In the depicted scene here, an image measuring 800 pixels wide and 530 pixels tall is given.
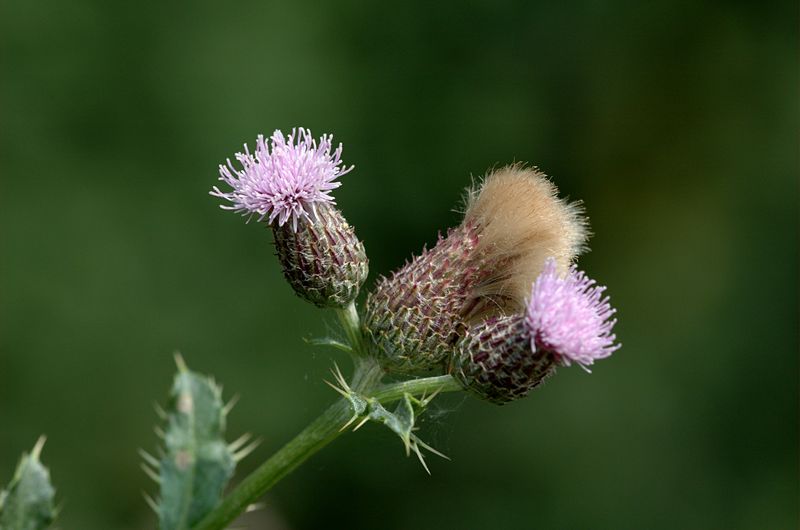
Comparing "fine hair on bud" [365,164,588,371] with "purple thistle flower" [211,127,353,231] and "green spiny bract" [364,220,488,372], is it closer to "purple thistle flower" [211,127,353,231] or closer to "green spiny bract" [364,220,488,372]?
"green spiny bract" [364,220,488,372]

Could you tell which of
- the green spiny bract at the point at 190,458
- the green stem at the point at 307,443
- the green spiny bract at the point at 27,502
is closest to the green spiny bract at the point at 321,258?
the green stem at the point at 307,443

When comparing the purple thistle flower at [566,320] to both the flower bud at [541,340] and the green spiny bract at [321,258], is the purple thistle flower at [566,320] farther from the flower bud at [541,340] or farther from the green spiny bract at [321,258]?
the green spiny bract at [321,258]

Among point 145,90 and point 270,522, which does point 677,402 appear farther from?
point 145,90

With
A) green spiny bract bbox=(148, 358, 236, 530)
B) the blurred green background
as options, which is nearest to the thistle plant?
green spiny bract bbox=(148, 358, 236, 530)

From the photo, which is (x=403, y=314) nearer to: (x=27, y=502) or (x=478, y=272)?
(x=478, y=272)

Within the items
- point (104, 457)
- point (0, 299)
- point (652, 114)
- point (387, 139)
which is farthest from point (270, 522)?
point (652, 114)

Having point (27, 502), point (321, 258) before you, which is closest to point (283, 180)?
point (321, 258)
